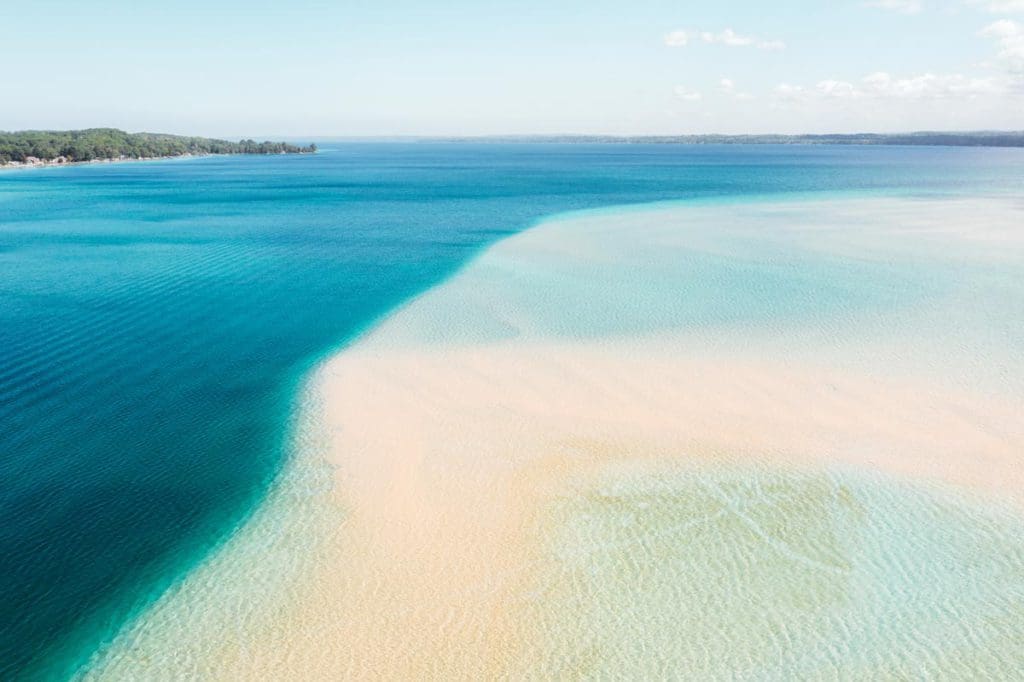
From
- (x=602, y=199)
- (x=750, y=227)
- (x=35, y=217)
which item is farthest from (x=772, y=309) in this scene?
(x=35, y=217)

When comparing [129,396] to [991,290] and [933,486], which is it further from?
[991,290]

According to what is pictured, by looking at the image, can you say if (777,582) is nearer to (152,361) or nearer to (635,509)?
(635,509)

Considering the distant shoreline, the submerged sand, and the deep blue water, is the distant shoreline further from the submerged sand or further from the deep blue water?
the submerged sand

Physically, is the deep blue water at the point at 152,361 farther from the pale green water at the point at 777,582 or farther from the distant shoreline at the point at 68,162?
the distant shoreline at the point at 68,162

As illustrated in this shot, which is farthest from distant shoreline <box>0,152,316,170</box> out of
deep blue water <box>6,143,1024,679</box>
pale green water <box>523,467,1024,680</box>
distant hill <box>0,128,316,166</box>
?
pale green water <box>523,467,1024,680</box>

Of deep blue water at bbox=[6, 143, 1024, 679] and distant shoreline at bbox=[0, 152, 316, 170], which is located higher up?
distant shoreline at bbox=[0, 152, 316, 170]

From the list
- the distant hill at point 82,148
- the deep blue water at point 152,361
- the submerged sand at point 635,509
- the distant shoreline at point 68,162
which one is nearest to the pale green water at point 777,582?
the submerged sand at point 635,509
